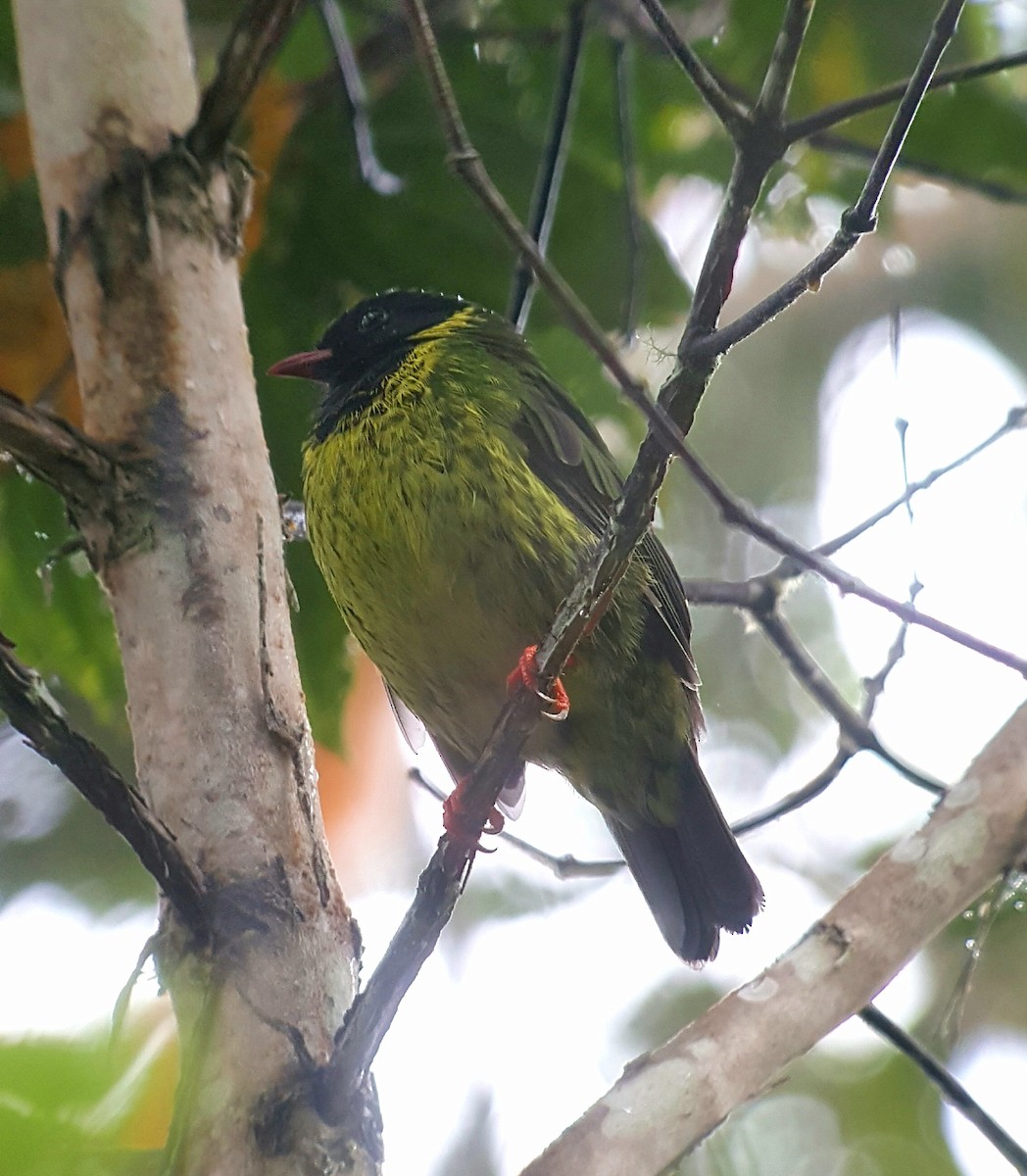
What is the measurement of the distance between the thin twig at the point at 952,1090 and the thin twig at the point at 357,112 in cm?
217

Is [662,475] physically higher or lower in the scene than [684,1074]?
higher

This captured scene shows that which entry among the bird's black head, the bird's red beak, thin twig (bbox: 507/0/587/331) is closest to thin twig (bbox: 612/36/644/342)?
thin twig (bbox: 507/0/587/331)

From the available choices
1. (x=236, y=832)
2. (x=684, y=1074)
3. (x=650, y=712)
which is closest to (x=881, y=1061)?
(x=650, y=712)

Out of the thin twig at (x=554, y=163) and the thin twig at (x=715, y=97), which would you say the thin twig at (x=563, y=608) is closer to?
the thin twig at (x=715, y=97)

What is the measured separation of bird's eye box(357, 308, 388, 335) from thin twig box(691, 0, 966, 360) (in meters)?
2.00

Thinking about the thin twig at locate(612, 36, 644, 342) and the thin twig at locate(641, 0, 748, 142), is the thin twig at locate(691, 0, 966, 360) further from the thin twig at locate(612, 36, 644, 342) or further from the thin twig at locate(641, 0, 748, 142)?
the thin twig at locate(612, 36, 644, 342)

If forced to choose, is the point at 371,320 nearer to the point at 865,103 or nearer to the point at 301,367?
the point at 301,367

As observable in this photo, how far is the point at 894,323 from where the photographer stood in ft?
10.2

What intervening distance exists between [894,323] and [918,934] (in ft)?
4.54

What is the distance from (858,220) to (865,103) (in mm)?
340

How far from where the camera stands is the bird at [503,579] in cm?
275

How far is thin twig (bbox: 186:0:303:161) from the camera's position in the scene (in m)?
2.36

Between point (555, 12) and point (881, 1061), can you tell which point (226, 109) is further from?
point (881, 1061)

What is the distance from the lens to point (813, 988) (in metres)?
2.23
